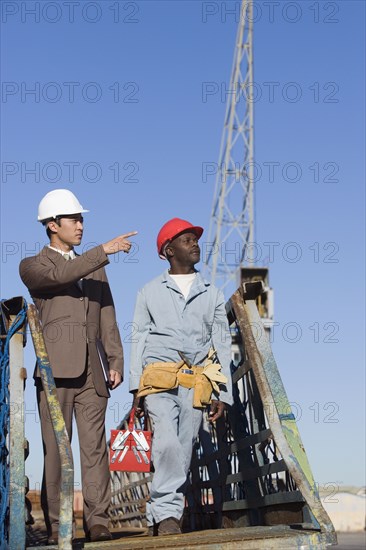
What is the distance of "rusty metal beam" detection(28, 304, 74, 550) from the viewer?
4.37 meters

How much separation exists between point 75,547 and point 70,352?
55.0 inches

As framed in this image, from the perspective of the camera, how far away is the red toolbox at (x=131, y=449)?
18.0 feet

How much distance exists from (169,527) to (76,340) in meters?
1.28

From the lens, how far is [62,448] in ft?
14.7

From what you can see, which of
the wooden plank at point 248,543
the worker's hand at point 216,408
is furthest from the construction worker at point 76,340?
the wooden plank at point 248,543

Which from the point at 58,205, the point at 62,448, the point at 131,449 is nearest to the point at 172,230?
the point at 58,205

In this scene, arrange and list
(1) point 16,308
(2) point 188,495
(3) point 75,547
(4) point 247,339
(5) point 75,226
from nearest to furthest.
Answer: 1. (3) point 75,547
2. (1) point 16,308
3. (4) point 247,339
4. (5) point 75,226
5. (2) point 188,495

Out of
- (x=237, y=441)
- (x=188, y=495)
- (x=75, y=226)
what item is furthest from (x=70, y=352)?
(x=188, y=495)

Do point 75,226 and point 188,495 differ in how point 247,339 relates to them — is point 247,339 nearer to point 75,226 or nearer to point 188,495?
point 75,226

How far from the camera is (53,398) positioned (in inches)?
188

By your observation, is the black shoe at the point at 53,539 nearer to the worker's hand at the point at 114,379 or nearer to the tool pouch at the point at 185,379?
the worker's hand at the point at 114,379

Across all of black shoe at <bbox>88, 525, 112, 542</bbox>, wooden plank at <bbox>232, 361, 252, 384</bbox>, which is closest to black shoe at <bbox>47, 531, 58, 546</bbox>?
black shoe at <bbox>88, 525, 112, 542</bbox>

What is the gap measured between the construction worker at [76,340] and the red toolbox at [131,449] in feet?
0.65

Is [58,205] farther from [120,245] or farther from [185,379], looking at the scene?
[185,379]
